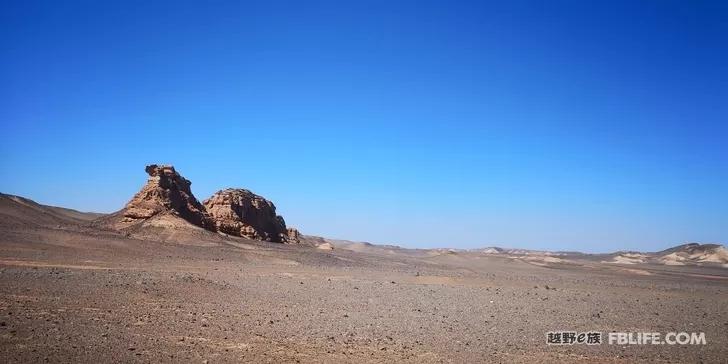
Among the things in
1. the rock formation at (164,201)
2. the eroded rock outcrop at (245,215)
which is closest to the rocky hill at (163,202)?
the rock formation at (164,201)

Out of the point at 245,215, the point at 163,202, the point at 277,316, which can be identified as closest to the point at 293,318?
the point at 277,316

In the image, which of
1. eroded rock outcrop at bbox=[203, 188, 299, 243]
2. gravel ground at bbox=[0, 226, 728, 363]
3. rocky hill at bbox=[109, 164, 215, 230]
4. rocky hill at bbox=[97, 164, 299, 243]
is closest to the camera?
gravel ground at bbox=[0, 226, 728, 363]

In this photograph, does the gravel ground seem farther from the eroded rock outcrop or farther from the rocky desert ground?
the eroded rock outcrop

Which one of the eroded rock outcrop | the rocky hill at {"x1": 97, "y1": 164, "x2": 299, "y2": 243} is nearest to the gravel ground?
the rocky hill at {"x1": 97, "y1": 164, "x2": 299, "y2": 243}

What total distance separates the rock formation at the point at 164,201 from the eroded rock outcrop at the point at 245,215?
1.77 meters

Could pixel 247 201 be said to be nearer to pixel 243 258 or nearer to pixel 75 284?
pixel 243 258

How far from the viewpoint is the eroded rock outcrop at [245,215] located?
4741 cm

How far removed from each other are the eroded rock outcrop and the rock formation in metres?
1.77

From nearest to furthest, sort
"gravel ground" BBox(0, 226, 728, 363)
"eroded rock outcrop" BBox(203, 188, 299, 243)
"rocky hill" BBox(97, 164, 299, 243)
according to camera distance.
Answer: "gravel ground" BBox(0, 226, 728, 363), "rocky hill" BBox(97, 164, 299, 243), "eroded rock outcrop" BBox(203, 188, 299, 243)

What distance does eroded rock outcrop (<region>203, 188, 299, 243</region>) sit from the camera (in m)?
47.4

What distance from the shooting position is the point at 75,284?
52.0ft

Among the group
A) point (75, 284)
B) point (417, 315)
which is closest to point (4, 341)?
point (75, 284)

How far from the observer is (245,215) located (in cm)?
5128

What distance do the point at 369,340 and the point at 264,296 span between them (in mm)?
7026
